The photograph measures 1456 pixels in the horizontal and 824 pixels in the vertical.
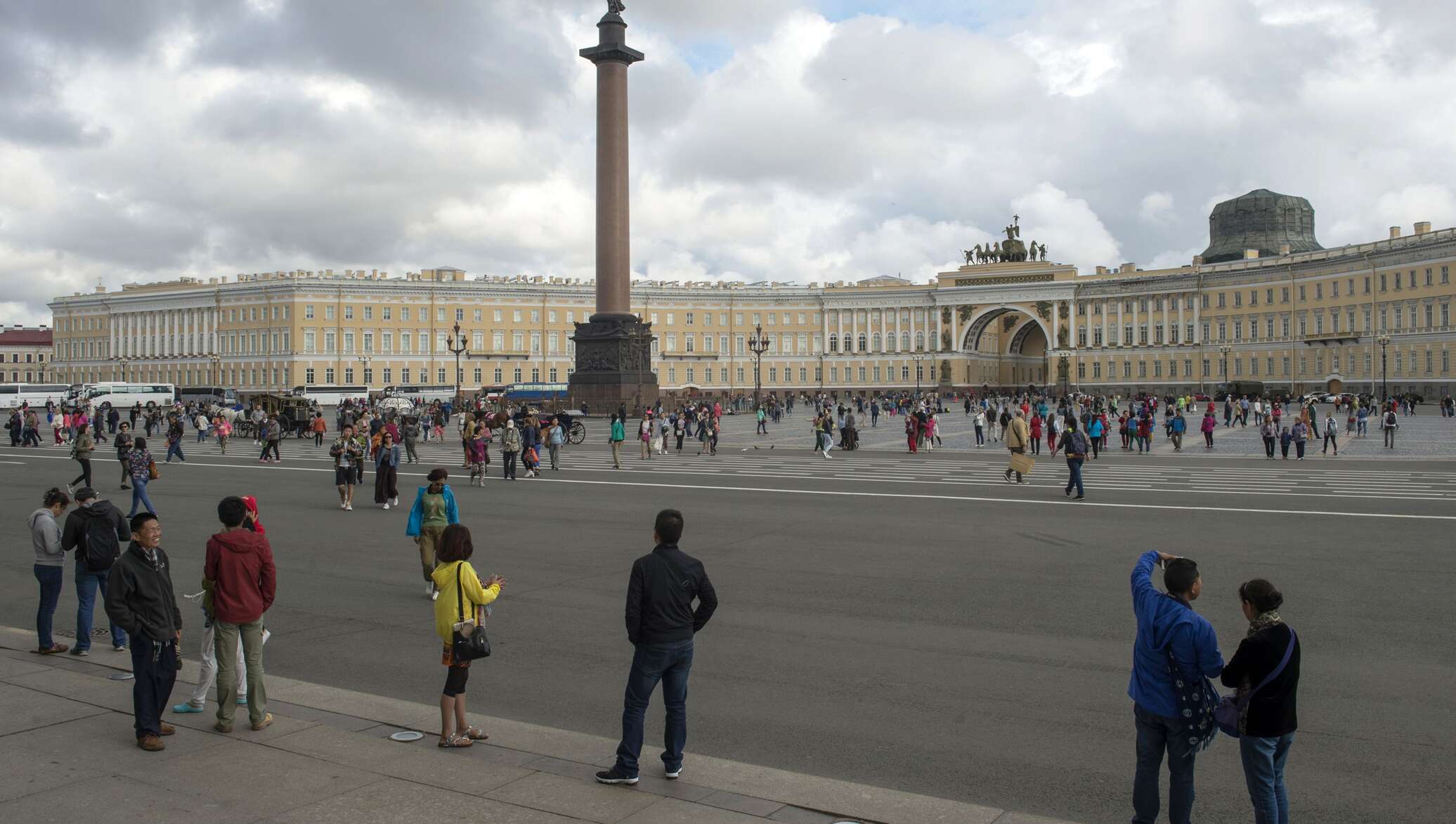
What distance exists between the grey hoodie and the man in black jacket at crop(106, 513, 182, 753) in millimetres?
2694

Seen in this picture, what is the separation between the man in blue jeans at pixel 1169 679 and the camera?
15.4ft

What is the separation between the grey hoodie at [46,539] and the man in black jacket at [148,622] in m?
2.69

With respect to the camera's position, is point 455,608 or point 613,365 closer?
point 455,608

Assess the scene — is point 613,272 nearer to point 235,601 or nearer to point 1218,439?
point 1218,439

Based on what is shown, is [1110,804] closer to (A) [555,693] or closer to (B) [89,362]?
(A) [555,693]

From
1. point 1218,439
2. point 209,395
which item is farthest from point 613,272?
point 209,395

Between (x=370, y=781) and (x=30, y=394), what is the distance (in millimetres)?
103112

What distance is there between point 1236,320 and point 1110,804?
112 metres

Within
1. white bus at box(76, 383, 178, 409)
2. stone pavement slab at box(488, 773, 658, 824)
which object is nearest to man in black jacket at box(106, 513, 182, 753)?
stone pavement slab at box(488, 773, 658, 824)

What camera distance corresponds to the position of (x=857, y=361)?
12775cm

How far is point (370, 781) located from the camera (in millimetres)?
5570

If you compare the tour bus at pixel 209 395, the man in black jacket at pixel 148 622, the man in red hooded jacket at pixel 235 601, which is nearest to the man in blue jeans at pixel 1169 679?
the man in red hooded jacket at pixel 235 601

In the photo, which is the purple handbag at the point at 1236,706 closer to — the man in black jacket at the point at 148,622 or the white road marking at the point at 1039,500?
the man in black jacket at the point at 148,622

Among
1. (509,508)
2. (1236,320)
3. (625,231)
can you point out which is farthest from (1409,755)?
(1236,320)
